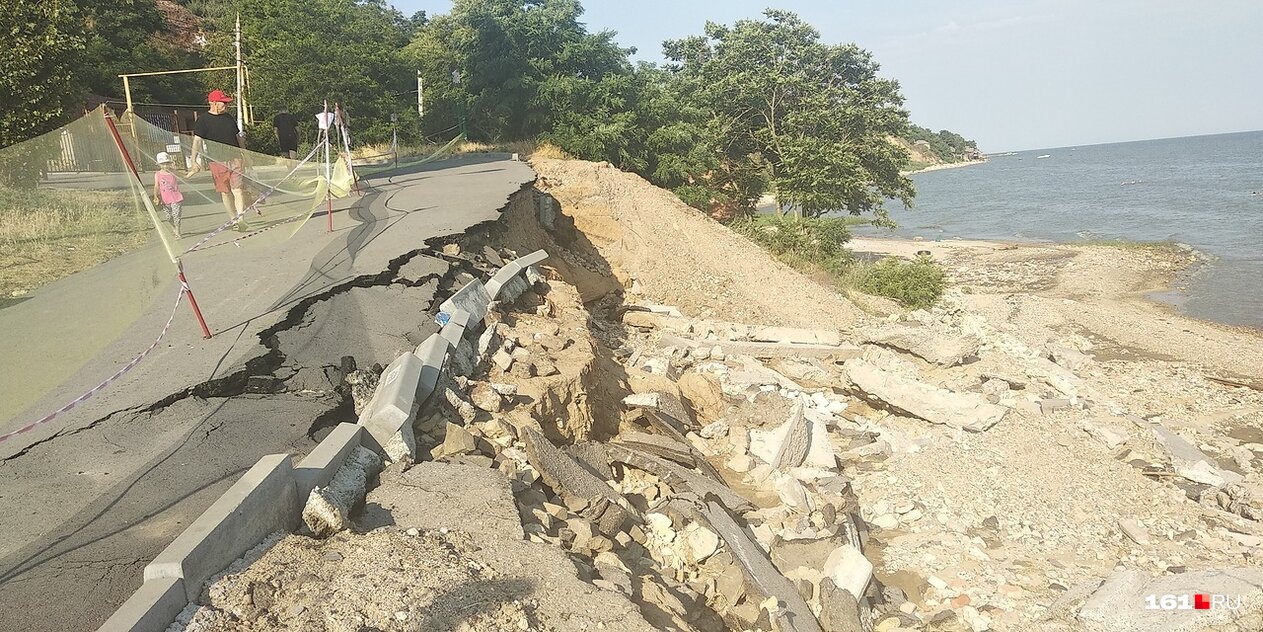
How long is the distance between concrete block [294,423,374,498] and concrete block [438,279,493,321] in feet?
8.30

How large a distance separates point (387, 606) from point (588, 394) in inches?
150

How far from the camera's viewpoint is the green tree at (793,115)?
71.2ft

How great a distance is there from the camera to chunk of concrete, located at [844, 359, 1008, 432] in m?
8.46

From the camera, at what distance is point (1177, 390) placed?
1184 centimetres

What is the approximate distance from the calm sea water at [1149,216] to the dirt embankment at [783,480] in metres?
13.7

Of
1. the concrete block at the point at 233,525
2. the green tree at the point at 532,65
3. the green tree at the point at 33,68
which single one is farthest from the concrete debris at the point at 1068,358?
the green tree at the point at 33,68

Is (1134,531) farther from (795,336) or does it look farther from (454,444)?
(454,444)

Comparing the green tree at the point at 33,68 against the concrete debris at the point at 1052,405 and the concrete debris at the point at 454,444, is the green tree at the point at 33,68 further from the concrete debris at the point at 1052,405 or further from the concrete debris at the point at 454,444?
the concrete debris at the point at 1052,405

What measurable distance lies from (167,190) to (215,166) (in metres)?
1.36

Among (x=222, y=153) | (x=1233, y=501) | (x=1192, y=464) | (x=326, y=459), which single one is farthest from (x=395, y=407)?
(x=1192, y=464)

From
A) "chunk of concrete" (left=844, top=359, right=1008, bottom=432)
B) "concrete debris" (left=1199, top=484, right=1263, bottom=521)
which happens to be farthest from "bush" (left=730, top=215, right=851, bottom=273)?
"concrete debris" (left=1199, top=484, right=1263, bottom=521)

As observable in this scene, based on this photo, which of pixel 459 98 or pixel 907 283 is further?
pixel 459 98

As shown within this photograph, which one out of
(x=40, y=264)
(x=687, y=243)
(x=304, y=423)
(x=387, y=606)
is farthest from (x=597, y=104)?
(x=387, y=606)

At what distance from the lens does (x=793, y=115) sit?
22.0 metres
